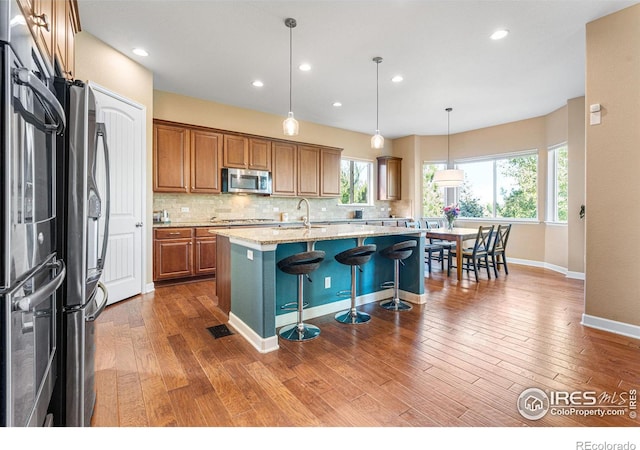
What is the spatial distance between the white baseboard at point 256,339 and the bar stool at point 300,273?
0.74 ft

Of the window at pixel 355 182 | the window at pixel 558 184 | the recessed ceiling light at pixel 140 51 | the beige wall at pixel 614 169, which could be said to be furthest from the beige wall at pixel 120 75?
the window at pixel 558 184

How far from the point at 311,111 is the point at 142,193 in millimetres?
3281

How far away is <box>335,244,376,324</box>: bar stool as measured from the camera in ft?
9.59

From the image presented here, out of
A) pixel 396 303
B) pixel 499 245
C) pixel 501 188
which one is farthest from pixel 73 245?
pixel 501 188

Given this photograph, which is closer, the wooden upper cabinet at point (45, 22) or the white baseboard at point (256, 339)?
the wooden upper cabinet at point (45, 22)

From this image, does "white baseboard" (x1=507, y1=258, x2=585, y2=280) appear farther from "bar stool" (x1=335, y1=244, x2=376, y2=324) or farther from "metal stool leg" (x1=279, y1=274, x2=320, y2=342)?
"metal stool leg" (x1=279, y1=274, x2=320, y2=342)

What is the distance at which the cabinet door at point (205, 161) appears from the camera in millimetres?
4791

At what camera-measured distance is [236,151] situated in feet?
17.1

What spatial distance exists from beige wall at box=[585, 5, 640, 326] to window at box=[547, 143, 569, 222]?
122 inches

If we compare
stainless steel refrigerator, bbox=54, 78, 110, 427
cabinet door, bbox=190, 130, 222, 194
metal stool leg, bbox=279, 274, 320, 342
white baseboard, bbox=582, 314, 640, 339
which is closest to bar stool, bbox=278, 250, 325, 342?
metal stool leg, bbox=279, 274, 320, 342

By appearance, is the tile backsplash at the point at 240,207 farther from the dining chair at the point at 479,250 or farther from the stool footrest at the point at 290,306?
the stool footrest at the point at 290,306

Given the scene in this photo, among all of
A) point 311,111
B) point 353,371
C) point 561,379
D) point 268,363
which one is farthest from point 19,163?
point 311,111

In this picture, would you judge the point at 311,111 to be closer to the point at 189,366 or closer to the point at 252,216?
the point at 252,216
